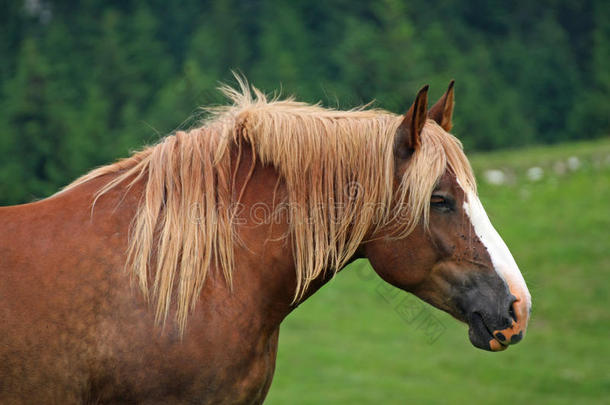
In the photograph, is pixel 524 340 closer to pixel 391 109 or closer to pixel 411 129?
pixel 391 109

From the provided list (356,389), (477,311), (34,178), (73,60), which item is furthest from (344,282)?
(73,60)

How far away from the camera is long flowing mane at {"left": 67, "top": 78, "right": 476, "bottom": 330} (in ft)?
10.1

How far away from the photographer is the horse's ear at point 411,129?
3.05 m

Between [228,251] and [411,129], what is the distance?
0.97 meters

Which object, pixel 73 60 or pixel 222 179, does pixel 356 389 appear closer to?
pixel 222 179

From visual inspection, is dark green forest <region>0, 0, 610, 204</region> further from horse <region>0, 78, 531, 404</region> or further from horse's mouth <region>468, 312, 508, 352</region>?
horse's mouth <region>468, 312, 508, 352</region>

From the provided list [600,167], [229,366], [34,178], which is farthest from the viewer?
[600,167]

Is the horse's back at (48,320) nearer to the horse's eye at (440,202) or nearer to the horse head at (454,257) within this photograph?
the horse head at (454,257)

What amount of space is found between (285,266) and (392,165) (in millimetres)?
664

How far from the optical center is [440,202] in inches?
124

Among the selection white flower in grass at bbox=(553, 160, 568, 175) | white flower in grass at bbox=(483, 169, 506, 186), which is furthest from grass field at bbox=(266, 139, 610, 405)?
white flower in grass at bbox=(483, 169, 506, 186)

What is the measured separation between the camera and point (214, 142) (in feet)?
10.6

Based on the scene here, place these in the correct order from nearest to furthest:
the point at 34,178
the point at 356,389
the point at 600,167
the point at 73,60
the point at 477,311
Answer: the point at 477,311
the point at 356,389
the point at 34,178
the point at 600,167
the point at 73,60

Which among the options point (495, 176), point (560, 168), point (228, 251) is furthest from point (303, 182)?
point (560, 168)
